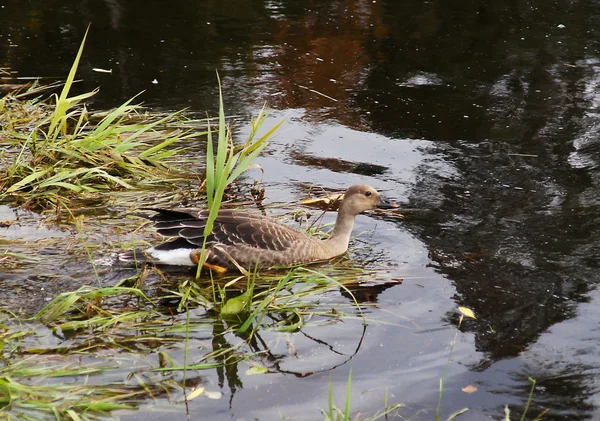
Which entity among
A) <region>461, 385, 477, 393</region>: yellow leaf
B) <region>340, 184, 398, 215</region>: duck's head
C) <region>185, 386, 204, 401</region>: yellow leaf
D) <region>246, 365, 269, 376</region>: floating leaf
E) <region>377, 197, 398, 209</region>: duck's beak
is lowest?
<region>461, 385, 477, 393</region>: yellow leaf

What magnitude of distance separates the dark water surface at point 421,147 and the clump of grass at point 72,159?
0.40 m

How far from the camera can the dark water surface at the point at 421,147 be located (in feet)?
16.8

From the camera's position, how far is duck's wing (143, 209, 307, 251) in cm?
647

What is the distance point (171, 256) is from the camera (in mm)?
6406

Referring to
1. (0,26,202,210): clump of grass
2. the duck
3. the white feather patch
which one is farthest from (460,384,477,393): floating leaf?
(0,26,202,210): clump of grass

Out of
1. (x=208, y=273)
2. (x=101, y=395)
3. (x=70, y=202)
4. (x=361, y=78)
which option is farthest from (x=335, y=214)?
(x=361, y=78)

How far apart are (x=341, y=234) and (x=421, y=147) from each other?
2.80 meters

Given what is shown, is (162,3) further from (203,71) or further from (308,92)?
(308,92)

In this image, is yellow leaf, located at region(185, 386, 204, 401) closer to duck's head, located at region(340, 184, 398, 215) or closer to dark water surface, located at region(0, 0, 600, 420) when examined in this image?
dark water surface, located at region(0, 0, 600, 420)

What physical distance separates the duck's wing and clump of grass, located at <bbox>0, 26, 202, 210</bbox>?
1.24 m

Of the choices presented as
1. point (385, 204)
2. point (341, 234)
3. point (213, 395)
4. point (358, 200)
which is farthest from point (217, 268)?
point (213, 395)

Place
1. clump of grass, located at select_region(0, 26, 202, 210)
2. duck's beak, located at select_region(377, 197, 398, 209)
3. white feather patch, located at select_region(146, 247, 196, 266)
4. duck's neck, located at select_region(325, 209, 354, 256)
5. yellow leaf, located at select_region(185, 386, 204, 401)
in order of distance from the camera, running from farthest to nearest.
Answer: clump of grass, located at select_region(0, 26, 202, 210)
duck's beak, located at select_region(377, 197, 398, 209)
duck's neck, located at select_region(325, 209, 354, 256)
white feather patch, located at select_region(146, 247, 196, 266)
yellow leaf, located at select_region(185, 386, 204, 401)

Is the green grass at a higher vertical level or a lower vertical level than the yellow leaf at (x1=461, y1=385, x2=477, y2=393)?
higher

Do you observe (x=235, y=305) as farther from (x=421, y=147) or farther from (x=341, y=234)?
(x=421, y=147)
